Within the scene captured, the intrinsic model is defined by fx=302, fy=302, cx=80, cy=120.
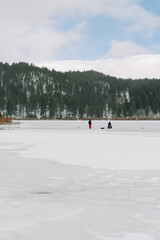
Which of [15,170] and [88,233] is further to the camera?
[15,170]

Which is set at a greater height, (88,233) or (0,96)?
(0,96)

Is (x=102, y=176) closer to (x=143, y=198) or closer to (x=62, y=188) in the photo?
(x=62, y=188)

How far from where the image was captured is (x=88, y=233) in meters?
4.40

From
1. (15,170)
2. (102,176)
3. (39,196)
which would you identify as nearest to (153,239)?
(39,196)

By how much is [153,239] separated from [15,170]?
20.9ft

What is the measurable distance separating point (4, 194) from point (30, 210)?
1.44 meters

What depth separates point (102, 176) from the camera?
8938 mm

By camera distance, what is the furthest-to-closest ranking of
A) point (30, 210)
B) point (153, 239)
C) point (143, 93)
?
point (143, 93) → point (30, 210) → point (153, 239)

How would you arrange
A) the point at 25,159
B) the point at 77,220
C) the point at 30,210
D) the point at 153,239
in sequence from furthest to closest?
the point at 25,159 → the point at 30,210 → the point at 77,220 → the point at 153,239

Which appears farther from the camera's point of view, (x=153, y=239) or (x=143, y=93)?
(x=143, y=93)

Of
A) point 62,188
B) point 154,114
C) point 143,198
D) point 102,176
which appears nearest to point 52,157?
point 102,176

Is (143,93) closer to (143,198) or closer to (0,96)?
(0,96)

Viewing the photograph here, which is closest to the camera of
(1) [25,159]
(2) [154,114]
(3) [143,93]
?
(1) [25,159]

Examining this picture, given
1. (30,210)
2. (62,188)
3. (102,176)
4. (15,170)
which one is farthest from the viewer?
(15,170)
